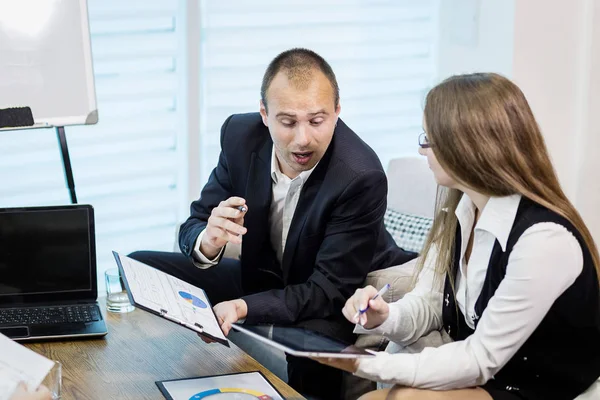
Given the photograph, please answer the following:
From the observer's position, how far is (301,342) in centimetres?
159

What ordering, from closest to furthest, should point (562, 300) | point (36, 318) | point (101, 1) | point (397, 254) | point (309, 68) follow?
1. point (562, 300)
2. point (36, 318)
3. point (309, 68)
4. point (397, 254)
5. point (101, 1)

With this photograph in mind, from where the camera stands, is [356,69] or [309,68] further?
[356,69]

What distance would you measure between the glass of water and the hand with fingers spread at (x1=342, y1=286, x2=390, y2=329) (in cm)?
59

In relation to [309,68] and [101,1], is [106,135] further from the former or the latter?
Result: [309,68]

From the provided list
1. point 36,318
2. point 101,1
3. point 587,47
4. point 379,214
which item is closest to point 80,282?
point 36,318

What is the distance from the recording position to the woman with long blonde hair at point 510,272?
1611 millimetres

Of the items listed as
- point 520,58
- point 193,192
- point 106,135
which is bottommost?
point 193,192

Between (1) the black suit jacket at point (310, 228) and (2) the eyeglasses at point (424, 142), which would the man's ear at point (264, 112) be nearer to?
(1) the black suit jacket at point (310, 228)

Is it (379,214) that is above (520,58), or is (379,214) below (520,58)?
below

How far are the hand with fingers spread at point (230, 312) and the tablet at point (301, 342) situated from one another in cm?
22

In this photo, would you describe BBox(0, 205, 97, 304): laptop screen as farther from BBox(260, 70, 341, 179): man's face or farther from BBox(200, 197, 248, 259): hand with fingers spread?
BBox(260, 70, 341, 179): man's face

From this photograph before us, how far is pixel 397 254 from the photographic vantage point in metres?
2.48

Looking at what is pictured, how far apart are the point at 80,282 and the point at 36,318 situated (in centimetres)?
15

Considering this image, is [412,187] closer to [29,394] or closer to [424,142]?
[424,142]
